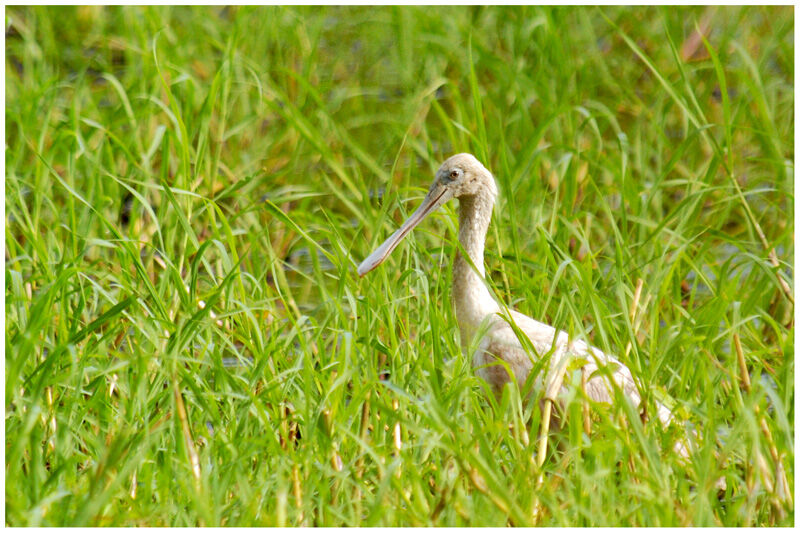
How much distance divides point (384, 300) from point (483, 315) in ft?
1.28

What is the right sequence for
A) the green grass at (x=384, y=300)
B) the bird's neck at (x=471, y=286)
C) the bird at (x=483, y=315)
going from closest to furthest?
the green grass at (x=384, y=300), the bird at (x=483, y=315), the bird's neck at (x=471, y=286)

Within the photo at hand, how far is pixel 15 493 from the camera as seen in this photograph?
3.63 m

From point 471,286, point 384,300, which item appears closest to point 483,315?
point 471,286

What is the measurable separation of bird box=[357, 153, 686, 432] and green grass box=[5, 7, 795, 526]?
98 mm

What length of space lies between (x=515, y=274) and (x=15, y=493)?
2.46 meters

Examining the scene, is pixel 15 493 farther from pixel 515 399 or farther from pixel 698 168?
pixel 698 168

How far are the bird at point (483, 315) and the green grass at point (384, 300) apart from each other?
0.32 ft

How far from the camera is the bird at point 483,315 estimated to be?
178 inches

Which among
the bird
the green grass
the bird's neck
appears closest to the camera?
the green grass

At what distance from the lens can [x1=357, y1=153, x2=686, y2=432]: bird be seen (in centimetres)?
451

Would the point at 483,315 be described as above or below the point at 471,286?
below

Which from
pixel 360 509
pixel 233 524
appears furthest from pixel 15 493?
pixel 360 509

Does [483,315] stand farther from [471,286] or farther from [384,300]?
[384,300]

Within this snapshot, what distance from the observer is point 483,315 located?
15.9ft
